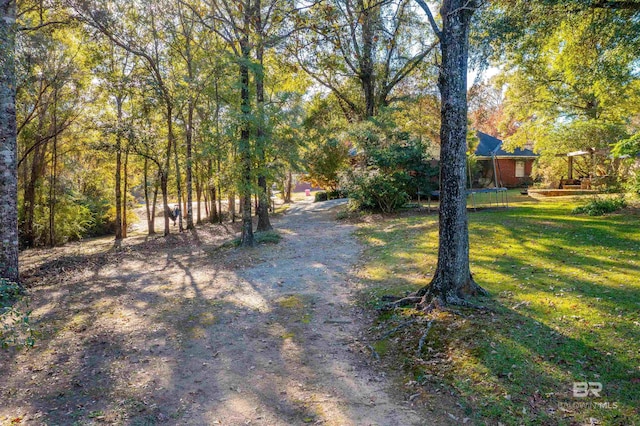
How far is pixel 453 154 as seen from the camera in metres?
4.99

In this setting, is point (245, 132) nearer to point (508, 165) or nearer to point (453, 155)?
point (453, 155)

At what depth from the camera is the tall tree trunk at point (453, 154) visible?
4945 mm

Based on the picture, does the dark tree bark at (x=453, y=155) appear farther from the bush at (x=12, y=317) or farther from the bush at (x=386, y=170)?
the bush at (x=386, y=170)

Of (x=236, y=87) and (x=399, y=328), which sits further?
(x=236, y=87)

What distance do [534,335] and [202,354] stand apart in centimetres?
397

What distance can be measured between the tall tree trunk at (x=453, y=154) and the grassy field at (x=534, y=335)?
49cm

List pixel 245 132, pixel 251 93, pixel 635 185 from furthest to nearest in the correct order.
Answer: pixel 251 93, pixel 245 132, pixel 635 185

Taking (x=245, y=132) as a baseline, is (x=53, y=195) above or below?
below

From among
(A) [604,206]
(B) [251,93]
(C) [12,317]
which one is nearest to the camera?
(C) [12,317]

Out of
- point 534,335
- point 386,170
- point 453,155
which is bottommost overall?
point 534,335

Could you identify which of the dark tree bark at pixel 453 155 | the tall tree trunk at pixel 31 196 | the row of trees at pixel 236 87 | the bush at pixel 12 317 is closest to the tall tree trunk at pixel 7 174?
the row of trees at pixel 236 87

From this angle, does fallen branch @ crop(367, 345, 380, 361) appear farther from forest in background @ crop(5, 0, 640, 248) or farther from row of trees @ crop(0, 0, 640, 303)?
forest in background @ crop(5, 0, 640, 248)

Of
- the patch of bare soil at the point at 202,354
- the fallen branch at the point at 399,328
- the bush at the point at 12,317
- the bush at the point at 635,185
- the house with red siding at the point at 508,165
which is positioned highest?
the house with red siding at the point at 508,165

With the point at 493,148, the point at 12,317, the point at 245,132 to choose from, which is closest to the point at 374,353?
the point at 12,317
